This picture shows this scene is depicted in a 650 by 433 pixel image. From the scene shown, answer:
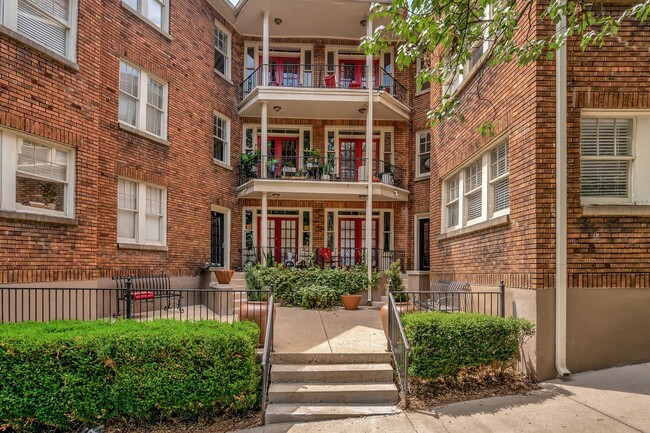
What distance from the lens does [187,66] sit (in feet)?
46.9

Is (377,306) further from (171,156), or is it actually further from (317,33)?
(317,33)

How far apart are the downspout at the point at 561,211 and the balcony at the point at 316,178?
870 centimetres

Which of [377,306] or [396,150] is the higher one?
[396,150]

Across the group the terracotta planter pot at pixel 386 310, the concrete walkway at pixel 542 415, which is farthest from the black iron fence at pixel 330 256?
the concrete walkway at pixel 542 415

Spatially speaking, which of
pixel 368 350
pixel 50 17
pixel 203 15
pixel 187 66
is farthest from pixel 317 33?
pixel 368 350

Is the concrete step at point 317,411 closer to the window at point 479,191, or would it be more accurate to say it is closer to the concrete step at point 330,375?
the concrete step at point 330,375

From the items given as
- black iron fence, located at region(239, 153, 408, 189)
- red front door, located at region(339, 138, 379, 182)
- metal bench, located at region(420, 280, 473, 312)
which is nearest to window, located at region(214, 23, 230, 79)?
black iron fence, located at region(239, 153, 408, 189)

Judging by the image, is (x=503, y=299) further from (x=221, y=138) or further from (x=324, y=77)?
(x=324, y=77)

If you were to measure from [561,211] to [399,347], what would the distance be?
3269 millimetres

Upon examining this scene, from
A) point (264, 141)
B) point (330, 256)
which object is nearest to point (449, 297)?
point (330, 256)

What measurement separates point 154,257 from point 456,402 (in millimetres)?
9408

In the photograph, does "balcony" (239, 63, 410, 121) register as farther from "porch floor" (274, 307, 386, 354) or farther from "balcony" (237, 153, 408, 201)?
"porch floor" (274, 307, 386, 354)

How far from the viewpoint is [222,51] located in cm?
1677

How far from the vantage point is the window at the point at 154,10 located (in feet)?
40.9
